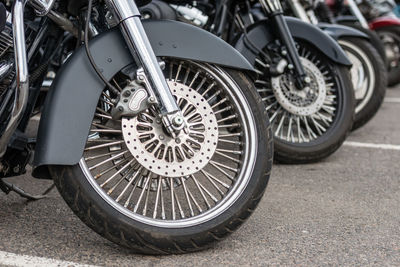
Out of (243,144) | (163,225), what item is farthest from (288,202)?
(163,225)

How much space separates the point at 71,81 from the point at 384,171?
8.65ft

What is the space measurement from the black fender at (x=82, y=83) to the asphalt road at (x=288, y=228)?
444 mm

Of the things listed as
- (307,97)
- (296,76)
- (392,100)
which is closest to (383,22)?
(392,100)

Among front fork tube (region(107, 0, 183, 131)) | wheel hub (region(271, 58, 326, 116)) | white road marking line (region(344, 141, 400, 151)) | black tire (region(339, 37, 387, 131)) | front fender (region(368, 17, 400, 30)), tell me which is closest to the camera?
front fork tube (region(107, 0, 183, 131))

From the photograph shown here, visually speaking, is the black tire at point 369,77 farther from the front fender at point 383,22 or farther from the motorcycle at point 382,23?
the front fender at point 383,22

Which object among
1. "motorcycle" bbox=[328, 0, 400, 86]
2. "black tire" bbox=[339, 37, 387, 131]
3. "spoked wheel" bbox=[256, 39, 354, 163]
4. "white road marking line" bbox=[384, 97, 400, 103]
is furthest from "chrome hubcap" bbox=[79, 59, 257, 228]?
"motorcycle" bbox=[328, 0, 400, 86]

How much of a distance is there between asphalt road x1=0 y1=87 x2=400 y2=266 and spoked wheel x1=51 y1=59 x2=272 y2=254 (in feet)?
0.48

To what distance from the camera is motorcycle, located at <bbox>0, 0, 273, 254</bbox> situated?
260 cm

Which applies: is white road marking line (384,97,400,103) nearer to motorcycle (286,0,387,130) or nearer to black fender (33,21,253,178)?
motorcycle (286,0,387,130)

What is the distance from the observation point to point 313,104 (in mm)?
4680

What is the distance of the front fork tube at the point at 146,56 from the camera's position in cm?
267

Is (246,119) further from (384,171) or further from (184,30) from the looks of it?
(384,171)

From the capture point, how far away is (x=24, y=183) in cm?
394

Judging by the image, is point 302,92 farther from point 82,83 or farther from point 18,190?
point 82,83
